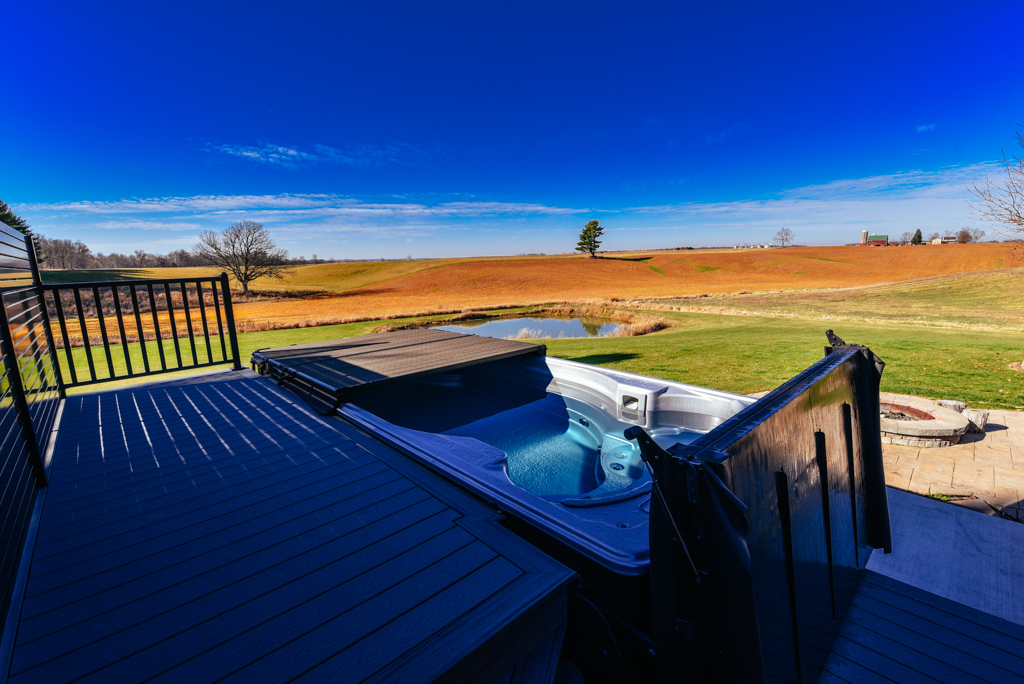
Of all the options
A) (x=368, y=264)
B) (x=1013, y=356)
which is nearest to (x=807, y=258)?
(x=1013, y=356)

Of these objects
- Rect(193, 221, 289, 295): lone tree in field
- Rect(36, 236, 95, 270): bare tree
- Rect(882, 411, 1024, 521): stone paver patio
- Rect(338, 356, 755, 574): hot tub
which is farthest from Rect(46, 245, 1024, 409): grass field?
Rect(36, 236, 95, 270): bare tree

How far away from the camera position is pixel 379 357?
174 inches

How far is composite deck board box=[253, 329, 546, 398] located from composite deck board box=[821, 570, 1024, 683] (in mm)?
3006

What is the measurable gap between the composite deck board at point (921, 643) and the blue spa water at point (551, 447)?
170 cm

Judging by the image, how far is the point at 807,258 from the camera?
3528cm

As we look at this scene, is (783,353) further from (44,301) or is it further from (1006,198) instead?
(44,301)

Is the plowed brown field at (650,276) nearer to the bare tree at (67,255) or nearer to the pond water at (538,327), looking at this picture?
the pond water at (538,327)

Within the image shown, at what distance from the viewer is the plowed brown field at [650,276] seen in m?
22.9

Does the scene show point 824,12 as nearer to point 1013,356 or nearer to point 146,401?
point 1013,356

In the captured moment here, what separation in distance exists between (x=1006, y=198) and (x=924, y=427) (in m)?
5.71

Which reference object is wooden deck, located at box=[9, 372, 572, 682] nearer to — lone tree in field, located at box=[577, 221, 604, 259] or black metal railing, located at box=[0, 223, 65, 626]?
black metal railing, located at box=[0, 223, 65, 626]

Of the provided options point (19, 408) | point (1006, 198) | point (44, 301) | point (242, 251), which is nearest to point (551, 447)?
point (19, 408)

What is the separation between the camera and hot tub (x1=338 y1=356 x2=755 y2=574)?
1563 mm

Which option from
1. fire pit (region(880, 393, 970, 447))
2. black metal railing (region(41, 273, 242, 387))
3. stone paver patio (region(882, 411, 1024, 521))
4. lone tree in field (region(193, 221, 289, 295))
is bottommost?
stone paver patio (region(882, 411, 1024, 521))
